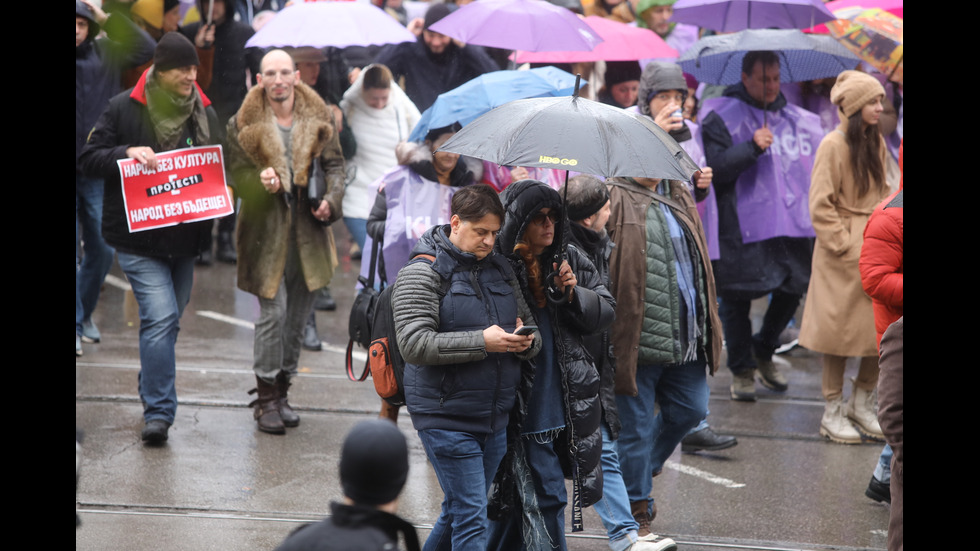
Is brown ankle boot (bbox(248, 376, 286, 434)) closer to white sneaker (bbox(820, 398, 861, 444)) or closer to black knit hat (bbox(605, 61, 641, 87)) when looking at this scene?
white sneaker (bbox(820, 398, 861, 444))

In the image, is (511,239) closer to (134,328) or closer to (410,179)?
(410,179)

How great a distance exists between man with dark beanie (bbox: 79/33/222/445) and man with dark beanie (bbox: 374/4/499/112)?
3520 millimetres

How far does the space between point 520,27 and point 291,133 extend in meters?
2.15

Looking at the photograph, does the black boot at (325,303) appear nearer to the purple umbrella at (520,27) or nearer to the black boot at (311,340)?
the black boot at (311,340)

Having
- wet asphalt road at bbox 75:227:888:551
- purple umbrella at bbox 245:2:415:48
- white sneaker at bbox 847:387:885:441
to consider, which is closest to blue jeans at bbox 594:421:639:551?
wet asphalt road at bbox 75:227:888:551

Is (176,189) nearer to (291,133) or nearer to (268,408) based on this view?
(291,133)

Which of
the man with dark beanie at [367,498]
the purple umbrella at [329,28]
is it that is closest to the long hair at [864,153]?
the purple umbrella at [329,28]

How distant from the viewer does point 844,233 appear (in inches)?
269

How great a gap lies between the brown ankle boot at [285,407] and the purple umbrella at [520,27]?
2.70 metres

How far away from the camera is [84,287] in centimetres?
809

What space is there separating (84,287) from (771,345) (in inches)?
188

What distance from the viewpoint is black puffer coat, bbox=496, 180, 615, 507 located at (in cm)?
430

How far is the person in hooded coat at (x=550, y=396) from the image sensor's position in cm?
432

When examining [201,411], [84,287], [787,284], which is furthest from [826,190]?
[84,287]
